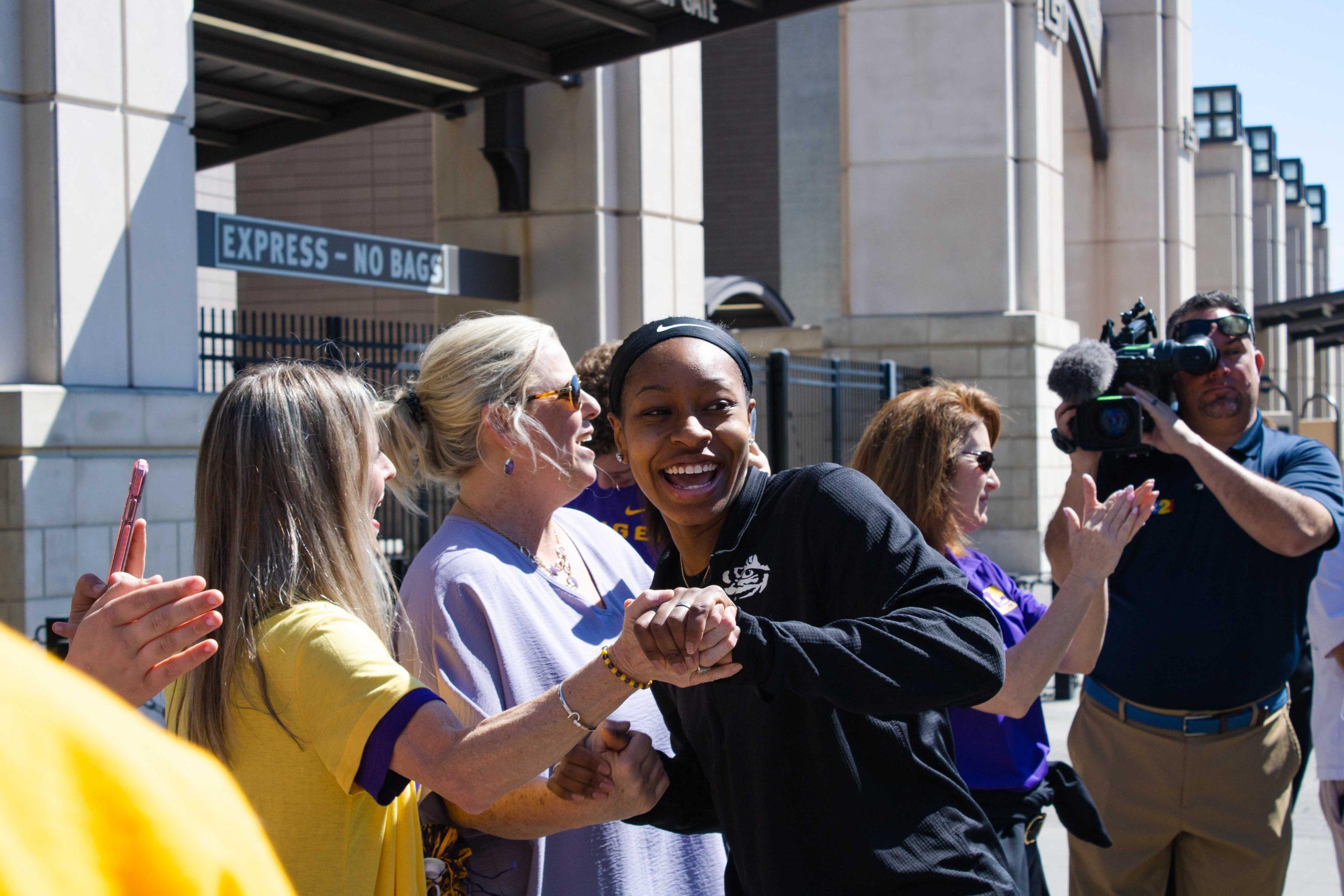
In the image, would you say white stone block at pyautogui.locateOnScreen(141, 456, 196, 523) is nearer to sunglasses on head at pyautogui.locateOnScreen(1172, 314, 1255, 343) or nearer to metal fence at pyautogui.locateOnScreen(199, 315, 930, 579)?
metal fence at pyautogui.locateOnScreen(199, 315, 930, 579)

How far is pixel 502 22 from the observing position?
7410 mm

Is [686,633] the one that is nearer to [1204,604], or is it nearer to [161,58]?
[1204,604]

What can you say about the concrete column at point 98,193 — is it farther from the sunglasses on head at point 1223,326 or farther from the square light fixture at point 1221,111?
the square light fixture at point 1221,111

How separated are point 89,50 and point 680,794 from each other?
15.4 feet

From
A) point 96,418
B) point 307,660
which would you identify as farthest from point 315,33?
point 307,660

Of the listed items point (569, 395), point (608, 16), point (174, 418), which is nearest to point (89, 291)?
point (174, 418)

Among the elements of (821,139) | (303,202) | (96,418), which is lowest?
(96,418)

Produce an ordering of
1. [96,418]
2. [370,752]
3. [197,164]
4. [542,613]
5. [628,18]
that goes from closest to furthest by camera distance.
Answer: [370,752], [542,613], [96,418], [628,18], [197,164]

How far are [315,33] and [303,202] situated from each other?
33.4 ft

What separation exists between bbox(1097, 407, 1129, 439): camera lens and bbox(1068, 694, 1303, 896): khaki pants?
0.89 meters

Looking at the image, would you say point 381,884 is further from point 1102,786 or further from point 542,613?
point 1102,786

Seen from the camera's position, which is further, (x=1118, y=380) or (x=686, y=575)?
(x=1118, y=380)

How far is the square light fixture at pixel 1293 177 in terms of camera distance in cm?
4516

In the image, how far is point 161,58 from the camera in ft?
18.4
